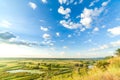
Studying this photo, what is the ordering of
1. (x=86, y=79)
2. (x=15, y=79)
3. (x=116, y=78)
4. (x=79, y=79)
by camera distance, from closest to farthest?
(x=116, y=78) → (x=86, y=79) → (x=79, y=79) → (x=15, y=79)

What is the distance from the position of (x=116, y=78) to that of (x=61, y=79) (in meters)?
2.36

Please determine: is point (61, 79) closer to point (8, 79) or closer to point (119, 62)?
point (119, 62)

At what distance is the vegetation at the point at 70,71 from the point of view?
5488 millimetres

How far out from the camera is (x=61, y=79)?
20.4 ft

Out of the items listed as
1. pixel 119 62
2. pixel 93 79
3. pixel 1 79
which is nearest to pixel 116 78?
pixel 93 79

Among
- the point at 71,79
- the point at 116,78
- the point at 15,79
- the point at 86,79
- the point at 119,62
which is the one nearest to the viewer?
the point at 116,78

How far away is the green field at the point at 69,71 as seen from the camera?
18.0ft

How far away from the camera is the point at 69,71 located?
65188mm

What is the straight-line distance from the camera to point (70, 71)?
3931cm

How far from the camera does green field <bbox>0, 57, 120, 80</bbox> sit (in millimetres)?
5484

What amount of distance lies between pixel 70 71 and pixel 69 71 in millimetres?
26468

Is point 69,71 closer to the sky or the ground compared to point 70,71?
closer to the sky

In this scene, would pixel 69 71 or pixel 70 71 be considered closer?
pixel 70 71

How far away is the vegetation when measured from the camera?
216 inches
